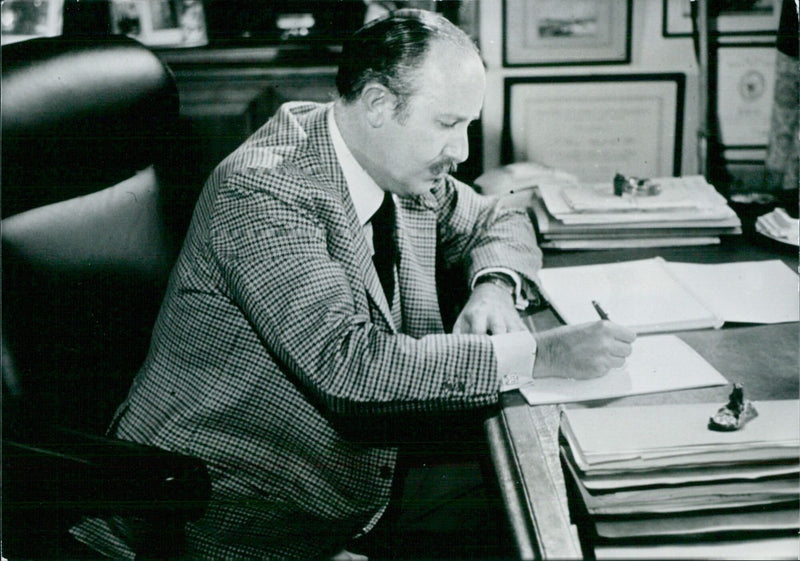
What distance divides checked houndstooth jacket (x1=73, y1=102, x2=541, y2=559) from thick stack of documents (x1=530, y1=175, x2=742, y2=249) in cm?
45

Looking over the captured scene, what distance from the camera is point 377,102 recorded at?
4.13 ft

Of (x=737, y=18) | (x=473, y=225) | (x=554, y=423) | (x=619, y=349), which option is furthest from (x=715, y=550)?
(x=737, y=18)

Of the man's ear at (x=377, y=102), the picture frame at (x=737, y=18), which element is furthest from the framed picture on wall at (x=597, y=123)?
the man's ear at (x=377, y=102)

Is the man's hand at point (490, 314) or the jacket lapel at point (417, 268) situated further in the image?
the jacket lapel at point (417, 268)

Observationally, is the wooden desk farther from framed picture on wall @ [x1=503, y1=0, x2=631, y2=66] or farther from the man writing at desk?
framed picture on wall @ [x1=503, y1=0, x2=631, y2=66]

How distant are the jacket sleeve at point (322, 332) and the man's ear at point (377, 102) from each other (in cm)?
21

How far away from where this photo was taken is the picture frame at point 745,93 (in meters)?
A: 2.09

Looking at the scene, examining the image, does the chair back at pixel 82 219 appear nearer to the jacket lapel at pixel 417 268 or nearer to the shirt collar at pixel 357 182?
the shirt collar at pixel 357 182

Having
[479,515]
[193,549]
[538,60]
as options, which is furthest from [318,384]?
[538,60]

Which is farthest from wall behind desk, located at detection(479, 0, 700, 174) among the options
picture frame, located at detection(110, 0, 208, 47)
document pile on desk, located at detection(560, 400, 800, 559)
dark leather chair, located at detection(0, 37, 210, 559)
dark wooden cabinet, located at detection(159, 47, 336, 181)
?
document pile on desk, located at detection(560, 400, 800, 559)

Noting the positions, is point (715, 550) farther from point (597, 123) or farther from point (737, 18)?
point (737, 18)

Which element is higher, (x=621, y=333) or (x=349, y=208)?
(x=349, y=208)

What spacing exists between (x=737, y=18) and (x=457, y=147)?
3.88 feet

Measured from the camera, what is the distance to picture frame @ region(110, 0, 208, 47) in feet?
7.12
